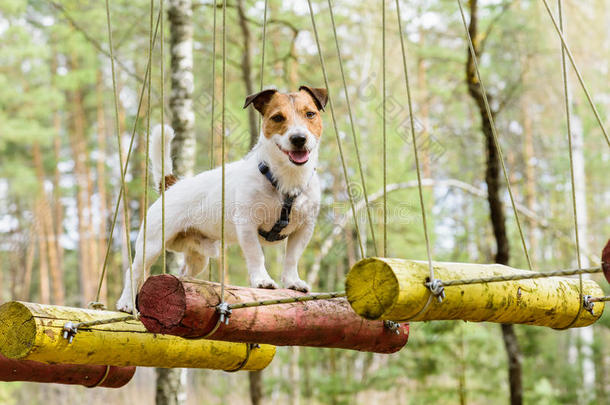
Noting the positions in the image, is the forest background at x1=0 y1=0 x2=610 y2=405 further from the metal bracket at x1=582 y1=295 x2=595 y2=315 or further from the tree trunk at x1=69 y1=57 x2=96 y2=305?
the metal bracket at x1=582 y1=295 x2=595 y2=315

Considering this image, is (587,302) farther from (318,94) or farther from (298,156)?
(318,94)

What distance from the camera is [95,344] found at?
11.2ft

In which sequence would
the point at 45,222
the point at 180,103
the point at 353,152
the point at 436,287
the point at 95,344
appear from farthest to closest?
the point at 45,222
the point at 353,152
the point at 180,103
the point at 95,344
the point at 436,287

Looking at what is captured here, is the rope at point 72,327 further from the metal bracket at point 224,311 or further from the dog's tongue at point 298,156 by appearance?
the dog's tongue at point 298,156

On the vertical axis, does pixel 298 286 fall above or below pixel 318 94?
below

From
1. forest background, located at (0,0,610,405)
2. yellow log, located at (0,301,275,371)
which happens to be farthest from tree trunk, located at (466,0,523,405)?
yellow log, located at (0,301,275,371)

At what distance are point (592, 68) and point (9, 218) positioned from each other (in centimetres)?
1698

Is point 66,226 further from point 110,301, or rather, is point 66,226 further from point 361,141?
point 361,141

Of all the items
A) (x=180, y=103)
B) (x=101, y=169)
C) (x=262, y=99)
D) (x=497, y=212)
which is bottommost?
(x=262, y=99)

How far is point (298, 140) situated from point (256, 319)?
3.39 ft

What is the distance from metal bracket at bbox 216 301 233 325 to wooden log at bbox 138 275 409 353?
0.07ft

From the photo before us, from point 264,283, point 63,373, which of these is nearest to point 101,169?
point 63,373

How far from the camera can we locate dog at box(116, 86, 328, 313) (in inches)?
143

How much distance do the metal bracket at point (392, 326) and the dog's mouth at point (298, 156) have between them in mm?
919
